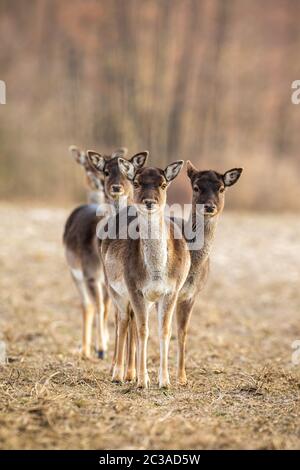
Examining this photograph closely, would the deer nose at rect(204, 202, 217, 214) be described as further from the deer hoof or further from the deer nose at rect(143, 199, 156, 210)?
the deer hoof

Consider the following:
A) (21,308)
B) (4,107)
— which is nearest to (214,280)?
(21,308)

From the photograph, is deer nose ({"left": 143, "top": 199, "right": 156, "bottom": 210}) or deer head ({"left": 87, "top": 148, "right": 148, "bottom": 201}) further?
deer head ({"left": 87, "top": 148, "right": 148, "bottom": 201})

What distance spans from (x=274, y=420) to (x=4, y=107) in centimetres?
2191

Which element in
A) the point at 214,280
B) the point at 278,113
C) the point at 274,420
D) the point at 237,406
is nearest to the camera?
the point at 274,420

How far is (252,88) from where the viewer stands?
30.2 meters

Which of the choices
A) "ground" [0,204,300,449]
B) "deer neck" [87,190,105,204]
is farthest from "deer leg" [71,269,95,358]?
"deer neck" [87,190,105,204]

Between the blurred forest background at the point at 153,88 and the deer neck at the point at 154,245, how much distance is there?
58.9 feet

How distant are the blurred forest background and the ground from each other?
5.49 m

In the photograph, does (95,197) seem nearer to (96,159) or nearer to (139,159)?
(96,159)

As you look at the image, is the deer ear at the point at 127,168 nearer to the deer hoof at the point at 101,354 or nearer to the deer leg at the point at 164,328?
the deer leg at the point at 164,328

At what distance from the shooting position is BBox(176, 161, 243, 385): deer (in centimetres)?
776

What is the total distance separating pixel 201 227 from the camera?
8094 millimetres

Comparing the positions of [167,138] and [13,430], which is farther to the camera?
[167,138]

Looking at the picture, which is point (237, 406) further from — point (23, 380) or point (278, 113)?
point (278, 113)
